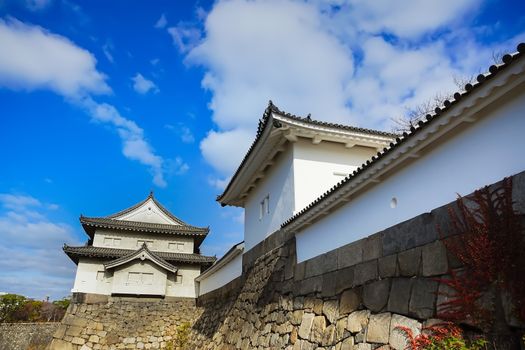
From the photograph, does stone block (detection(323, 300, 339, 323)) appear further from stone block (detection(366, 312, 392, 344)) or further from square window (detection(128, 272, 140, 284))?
square window (detection(128, 272, 140, 284))

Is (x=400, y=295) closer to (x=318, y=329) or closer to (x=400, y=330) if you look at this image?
(x=400, y=330)

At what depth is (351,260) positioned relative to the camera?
5328 mm

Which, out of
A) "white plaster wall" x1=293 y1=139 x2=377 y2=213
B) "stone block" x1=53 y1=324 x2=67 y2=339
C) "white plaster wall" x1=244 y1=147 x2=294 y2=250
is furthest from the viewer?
"stone block" x1=53 y1=324 x2=67 y2=339

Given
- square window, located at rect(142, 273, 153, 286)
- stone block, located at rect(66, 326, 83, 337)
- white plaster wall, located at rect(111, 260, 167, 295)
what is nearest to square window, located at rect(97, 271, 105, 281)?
white plaster wall, located at rect(111, 260, 167, 295)

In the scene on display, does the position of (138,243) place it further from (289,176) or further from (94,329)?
(289,176)

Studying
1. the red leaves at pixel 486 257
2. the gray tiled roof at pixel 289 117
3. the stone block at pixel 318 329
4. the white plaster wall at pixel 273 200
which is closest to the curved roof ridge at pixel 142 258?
the white plaster wall at pixel 273 200

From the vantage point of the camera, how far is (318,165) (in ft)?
26.5

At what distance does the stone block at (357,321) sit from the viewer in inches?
181

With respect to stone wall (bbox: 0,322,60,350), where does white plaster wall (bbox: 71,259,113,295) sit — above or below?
above

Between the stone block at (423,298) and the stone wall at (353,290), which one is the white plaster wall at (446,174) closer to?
the stone wall at (353,290)

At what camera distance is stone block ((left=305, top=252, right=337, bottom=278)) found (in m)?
5.82

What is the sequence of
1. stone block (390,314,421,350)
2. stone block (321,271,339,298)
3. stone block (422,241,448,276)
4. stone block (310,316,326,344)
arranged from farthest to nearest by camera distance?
stone block (321,271,339,298) → stone block (310,316,326,344) → stone block (390,314,421,350) → stone block (422,241,448,276)

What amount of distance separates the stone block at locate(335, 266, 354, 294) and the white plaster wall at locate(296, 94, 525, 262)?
0.44 m

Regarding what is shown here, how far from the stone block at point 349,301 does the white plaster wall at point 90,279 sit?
53.7ft
